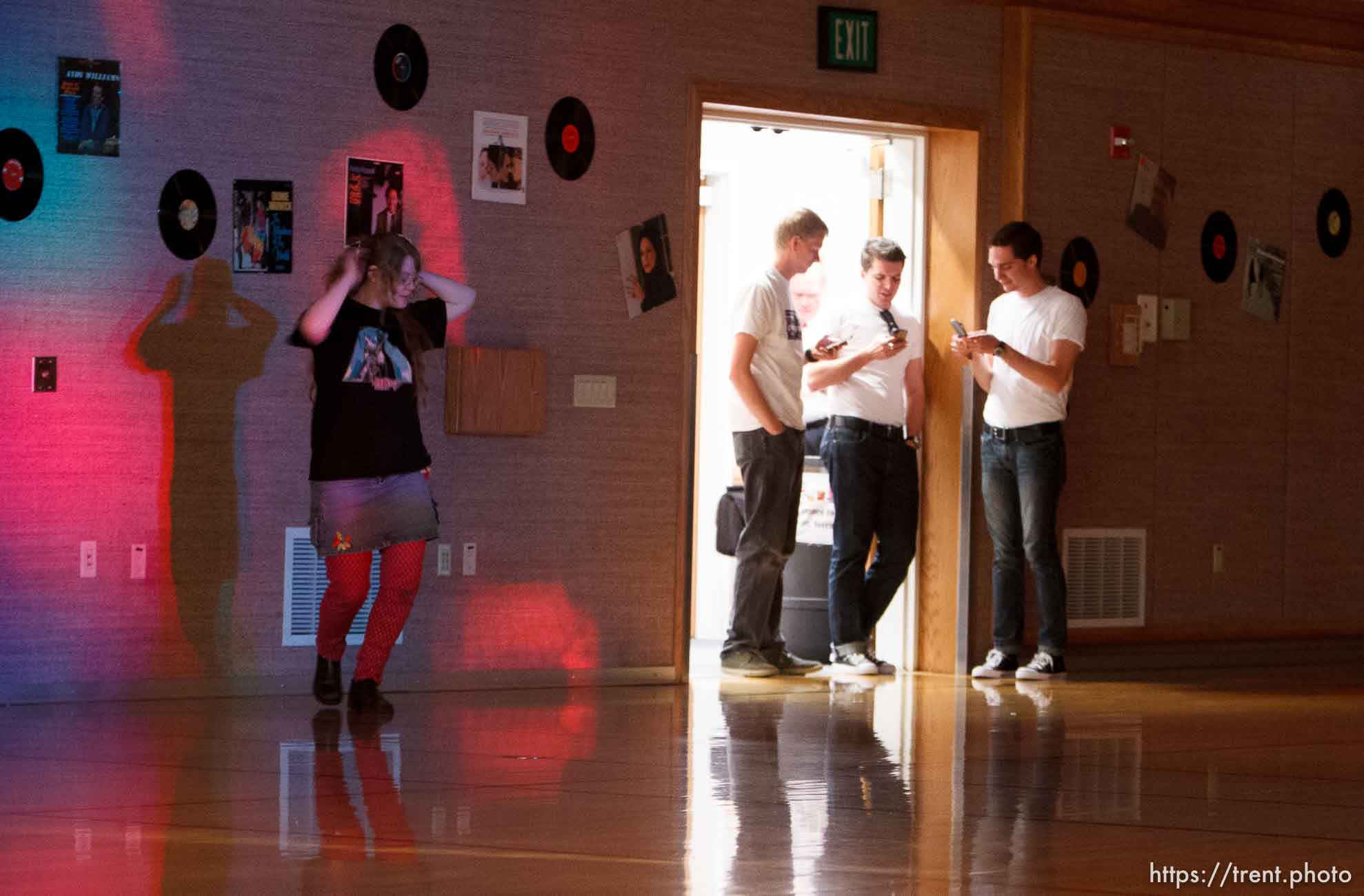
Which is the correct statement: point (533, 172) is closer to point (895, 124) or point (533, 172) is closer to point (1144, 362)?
point (895, 124)

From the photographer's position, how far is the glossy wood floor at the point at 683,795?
3.13 meters

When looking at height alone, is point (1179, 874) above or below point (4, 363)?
below

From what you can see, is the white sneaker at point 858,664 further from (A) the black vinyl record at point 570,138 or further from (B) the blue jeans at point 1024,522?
(A) the black vinyl record at point 570,138

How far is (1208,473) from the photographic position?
7676 mm

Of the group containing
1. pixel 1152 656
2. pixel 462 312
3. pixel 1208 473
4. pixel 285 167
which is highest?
pixel 285 167

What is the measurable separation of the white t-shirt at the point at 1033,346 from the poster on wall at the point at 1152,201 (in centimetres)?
75

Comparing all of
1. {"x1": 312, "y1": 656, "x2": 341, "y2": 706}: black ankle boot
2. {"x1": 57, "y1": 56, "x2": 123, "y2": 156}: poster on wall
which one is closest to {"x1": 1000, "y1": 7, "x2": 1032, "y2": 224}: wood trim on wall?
{"x1": 312, "y1": 656, "x2": 341, "y2": 706}: black ankle boot

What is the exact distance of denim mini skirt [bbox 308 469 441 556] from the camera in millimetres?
5383

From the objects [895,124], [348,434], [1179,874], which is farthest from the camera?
[895,124]

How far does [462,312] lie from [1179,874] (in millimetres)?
3328

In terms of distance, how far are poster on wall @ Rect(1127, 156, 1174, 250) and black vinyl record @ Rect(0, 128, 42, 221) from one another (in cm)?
427

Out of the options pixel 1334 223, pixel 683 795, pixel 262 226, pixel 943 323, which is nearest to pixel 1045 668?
pixel 943 323

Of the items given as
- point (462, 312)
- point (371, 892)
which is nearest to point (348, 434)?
point (462, 312)

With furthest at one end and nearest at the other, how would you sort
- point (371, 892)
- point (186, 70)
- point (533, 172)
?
point (533, 172) → point (186, 70) → point (371, 892)
